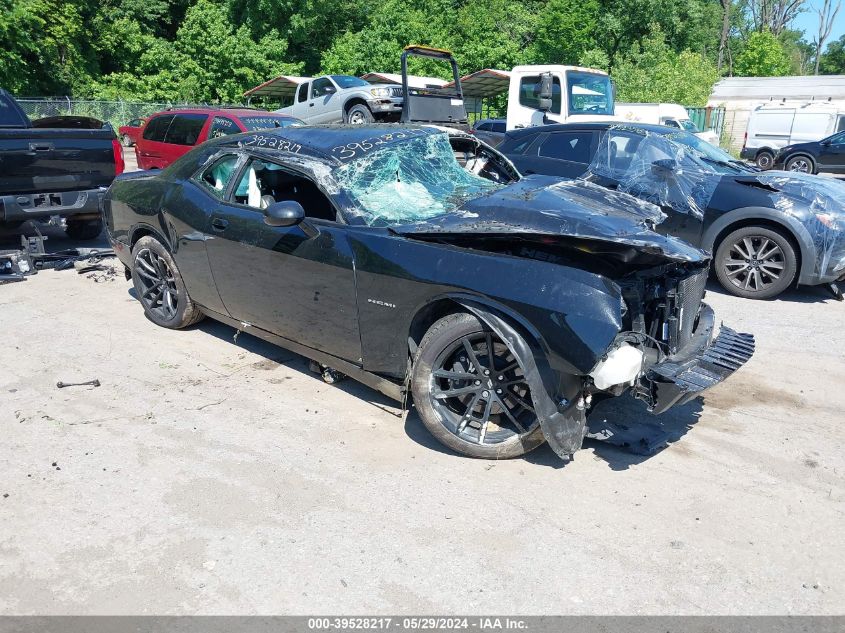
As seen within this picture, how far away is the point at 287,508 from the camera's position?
3518 millimetres

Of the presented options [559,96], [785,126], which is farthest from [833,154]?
[559,96]

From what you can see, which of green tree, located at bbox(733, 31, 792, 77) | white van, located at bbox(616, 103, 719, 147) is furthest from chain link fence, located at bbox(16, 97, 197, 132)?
green tree, located at bbox(733, 31, 792, 77)

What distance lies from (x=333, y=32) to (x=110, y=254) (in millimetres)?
30024

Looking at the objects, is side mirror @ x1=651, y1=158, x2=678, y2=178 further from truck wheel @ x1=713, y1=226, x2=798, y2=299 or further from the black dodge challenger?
the black dodge challenger

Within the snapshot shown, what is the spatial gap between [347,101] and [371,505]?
1599 centimetres

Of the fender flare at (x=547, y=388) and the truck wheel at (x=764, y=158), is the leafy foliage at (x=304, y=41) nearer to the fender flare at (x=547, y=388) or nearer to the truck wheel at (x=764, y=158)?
the truck wheel at (x=764, y=158)

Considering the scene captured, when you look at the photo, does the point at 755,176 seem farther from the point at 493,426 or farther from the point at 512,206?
the point at 493,426

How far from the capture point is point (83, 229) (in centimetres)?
965

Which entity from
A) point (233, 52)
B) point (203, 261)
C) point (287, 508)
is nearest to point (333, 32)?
point (233, 52)

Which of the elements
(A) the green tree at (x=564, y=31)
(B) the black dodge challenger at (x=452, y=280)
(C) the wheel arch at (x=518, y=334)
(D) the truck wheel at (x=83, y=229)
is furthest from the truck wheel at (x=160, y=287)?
(A) the green tree at (x=564, y=31)

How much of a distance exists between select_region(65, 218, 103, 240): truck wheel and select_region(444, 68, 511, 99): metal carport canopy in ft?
59.4

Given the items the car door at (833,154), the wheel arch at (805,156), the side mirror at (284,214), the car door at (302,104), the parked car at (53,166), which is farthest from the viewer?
the wheel arch at (805,156)

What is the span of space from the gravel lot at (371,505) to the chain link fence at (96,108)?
25652 millimetres

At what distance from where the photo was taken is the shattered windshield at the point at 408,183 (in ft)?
14.6
